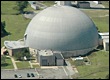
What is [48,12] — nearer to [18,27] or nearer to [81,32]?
[81,32]

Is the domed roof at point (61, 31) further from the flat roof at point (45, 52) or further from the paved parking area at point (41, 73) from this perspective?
the paved parking area at point (41, 73)

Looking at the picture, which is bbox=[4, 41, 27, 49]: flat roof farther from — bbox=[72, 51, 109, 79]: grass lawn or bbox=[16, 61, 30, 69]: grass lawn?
bbox=[72, 51, 109, 79]: grass lawn

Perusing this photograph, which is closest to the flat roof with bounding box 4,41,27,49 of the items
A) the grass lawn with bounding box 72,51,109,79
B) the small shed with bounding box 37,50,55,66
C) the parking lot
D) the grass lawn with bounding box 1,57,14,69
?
the grass lawn with bounding box 1,57,14,69

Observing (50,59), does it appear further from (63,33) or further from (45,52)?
(63,33)

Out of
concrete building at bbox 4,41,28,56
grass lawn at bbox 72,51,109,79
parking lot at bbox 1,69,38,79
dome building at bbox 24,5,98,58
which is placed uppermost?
dome building at bbox 24,5,98,58

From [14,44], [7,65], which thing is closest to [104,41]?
[14,44]

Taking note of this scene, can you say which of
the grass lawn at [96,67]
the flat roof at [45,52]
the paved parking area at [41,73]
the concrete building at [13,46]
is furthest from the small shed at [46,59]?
the concrete building at [13,46]
